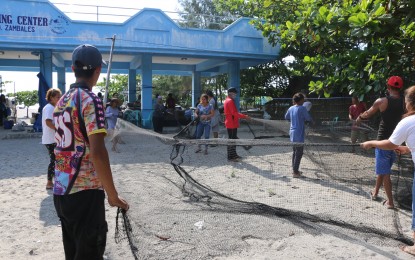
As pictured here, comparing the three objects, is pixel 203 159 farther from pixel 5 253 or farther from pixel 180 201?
pixel 5 253

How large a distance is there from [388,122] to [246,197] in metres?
2.25

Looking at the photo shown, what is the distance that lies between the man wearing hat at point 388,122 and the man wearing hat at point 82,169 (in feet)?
12.7

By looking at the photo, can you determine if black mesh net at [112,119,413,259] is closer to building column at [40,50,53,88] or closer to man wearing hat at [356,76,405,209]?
man wearing hat at [356,76,405,209]

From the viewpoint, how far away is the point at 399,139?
3652mm

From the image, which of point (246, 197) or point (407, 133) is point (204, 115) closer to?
point (246, 197)

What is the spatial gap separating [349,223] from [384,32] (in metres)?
2.91

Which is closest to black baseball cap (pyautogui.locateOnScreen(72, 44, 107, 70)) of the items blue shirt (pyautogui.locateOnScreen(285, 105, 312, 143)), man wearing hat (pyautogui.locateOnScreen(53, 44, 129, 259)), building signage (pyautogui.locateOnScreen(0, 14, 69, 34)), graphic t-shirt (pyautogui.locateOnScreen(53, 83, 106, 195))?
man wearing hat (pyautogui.locateOnScreen(53, 44, 129, 259))

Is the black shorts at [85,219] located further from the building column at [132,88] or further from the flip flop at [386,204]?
the building column at [132,88]

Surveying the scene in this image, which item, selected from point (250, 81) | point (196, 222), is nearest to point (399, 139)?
point (196, 222)

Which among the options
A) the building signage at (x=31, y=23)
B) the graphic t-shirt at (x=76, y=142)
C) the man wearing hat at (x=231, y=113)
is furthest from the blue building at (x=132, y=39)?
the graphic t-shirt at (x=76, y=142)

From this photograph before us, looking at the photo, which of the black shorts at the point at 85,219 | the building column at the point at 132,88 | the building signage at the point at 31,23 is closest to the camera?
the black shorts at the point at 85,219

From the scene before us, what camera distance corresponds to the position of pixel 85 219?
2.39 meters

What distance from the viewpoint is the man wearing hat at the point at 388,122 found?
5035mm

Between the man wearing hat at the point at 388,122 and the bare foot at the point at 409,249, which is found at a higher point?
the man wearing hat at the point at 388,122
